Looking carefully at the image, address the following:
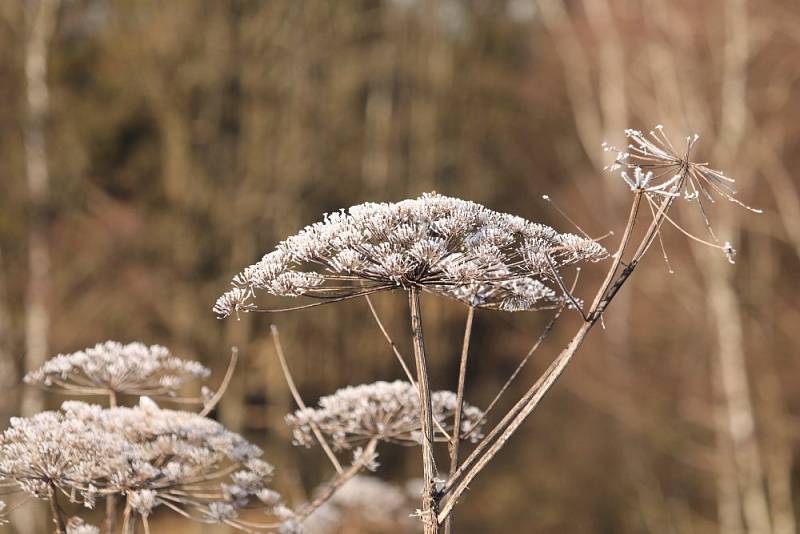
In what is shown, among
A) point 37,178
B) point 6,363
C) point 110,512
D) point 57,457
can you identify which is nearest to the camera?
point 57,457

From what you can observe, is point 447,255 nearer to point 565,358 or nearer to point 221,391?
point 565,358

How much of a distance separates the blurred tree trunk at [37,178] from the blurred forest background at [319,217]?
3cm

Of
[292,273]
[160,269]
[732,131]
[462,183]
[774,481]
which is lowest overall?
[774,481]

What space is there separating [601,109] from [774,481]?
1038 cm

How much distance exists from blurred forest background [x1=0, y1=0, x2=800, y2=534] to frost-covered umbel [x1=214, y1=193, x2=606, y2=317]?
9426mm

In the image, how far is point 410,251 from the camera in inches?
110

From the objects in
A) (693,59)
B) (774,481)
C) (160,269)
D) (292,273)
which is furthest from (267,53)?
(292,273)

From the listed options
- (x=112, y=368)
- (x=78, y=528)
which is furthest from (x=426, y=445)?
(x=112, y=368)

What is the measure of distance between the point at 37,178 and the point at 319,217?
14.9 ft

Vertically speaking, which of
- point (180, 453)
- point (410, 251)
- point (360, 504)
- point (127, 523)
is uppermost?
point (410, 251)

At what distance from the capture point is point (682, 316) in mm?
15578

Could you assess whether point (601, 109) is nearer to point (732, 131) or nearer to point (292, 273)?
point (732, 131)

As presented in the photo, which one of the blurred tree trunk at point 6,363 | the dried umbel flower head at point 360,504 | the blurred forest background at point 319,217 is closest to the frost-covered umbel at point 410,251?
the dried umbel flower head at point 360,504

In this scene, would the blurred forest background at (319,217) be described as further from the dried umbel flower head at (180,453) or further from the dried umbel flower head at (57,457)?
the dried umbel flower head at (57,457)
